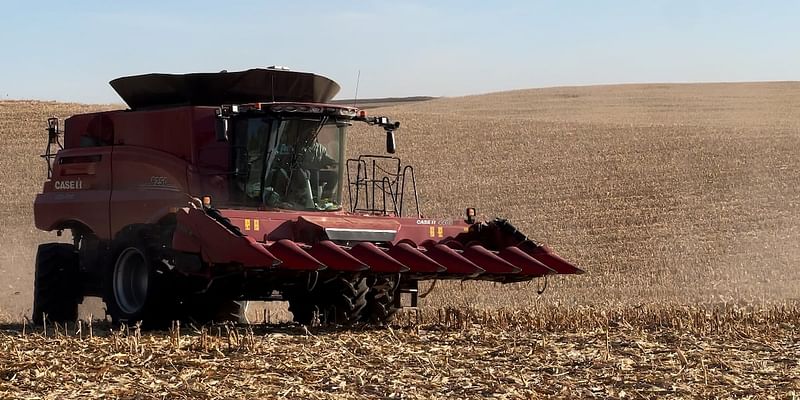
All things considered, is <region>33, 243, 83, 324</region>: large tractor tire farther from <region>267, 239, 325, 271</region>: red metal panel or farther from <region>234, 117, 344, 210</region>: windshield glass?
<region>267, 239, 325, 271</region>: red metal panel

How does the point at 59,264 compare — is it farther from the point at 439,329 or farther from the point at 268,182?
the point at 439,329

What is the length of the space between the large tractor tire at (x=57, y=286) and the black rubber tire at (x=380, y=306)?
10.4 feet

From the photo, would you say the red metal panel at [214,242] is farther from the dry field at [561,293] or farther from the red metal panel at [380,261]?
the red metal panel at [380,261]

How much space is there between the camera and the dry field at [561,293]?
652 centimetres

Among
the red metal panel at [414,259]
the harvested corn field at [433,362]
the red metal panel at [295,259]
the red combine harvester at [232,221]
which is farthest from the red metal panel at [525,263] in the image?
the red metal panel at [295,259]

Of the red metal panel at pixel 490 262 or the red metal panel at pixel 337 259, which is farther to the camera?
the red metal panel at pixel 490 262

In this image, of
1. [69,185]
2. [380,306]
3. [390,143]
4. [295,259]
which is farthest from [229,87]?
[295,259]

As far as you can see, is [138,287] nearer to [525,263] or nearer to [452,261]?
[452,261]

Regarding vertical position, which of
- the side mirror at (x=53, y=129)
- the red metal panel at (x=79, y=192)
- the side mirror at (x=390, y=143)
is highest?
the side mirror at (x=53, y=129)

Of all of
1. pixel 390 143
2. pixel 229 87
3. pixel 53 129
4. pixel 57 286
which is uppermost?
pixel 229 87

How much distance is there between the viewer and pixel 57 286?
11.8m

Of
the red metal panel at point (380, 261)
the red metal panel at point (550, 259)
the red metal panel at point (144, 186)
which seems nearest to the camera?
the red metal panel at point (380, 261)

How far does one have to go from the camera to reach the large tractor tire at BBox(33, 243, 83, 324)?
11750mm

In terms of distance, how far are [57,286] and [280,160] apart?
2904 mm
